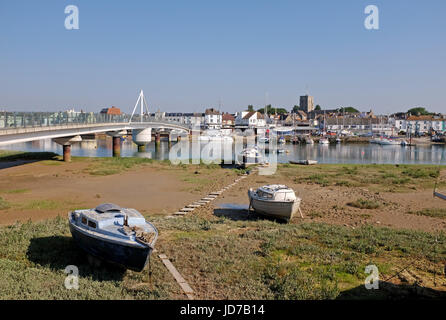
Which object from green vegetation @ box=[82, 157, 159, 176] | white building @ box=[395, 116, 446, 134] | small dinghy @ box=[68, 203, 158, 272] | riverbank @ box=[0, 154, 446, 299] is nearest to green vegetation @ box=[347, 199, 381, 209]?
riverbank @ box=[0, 154, 446, 299]

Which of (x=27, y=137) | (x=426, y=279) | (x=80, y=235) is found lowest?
(x=426, y=279)

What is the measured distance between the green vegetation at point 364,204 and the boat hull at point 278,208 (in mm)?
6502

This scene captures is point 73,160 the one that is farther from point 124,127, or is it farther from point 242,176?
point 242,176

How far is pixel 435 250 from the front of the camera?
15555mm

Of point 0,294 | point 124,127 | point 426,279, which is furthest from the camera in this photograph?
point 124,127

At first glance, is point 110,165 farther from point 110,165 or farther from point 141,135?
point 141,135

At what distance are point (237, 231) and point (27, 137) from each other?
26437mm

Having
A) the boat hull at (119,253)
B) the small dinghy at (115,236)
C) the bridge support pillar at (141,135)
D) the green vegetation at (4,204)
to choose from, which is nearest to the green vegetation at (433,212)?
the small dinghy at (115,236)

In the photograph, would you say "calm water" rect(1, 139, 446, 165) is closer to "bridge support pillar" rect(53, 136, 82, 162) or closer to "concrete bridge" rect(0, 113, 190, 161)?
"concrete bridge" rect(0, 113, 190, 161)

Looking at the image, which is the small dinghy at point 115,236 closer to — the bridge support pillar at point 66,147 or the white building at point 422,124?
the bridge support pillar at point 66,147

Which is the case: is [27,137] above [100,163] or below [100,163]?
above

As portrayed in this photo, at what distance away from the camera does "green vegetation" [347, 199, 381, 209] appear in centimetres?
2511

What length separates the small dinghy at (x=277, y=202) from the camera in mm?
20641
